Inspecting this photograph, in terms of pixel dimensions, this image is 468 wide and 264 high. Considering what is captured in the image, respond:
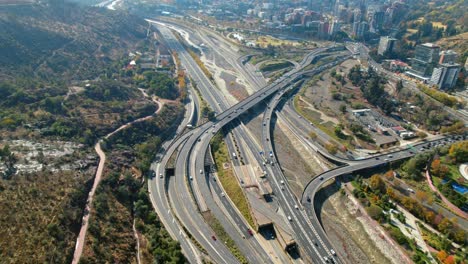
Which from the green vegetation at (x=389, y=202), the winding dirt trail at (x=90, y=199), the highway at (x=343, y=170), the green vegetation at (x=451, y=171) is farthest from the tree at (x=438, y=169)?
the winding dirt trail at (x=90, y=199)

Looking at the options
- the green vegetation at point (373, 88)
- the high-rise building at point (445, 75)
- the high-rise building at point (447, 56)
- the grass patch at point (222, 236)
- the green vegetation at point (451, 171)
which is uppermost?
the high-rise building at point (447, 56)

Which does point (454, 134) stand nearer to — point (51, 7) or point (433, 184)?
point (433, 184)

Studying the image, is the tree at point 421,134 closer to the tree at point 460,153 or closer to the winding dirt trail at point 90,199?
the tree at point 460,153

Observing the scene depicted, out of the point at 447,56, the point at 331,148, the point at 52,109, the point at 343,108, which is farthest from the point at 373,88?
the point at 52,109

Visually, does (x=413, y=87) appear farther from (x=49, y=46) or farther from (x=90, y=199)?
(x=49, y=46)

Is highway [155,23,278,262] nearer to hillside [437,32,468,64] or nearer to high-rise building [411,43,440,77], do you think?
high-rise building [411,43,440,77]

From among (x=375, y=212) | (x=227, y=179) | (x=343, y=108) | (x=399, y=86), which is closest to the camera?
(x=375, y=212)
